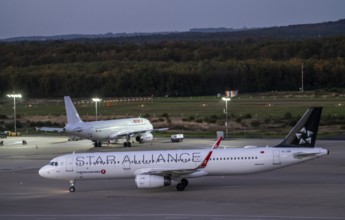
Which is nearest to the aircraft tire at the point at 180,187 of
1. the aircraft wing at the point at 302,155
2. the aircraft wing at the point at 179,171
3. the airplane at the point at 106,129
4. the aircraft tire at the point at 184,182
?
the aircraft tire at the point at 184,182

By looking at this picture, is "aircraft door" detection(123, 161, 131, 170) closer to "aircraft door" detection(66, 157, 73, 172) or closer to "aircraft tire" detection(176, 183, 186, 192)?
"aircraft tire" detection(176, 183, 186, 192)

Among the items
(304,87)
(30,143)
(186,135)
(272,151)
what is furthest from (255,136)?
(304,87)

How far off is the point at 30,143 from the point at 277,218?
59.6 metres

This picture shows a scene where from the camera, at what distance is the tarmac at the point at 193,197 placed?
1736 inches

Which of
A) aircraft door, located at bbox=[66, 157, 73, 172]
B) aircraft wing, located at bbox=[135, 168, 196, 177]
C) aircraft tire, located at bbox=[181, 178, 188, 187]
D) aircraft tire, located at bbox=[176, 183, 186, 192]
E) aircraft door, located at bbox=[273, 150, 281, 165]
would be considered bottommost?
aircraft tire, located at bbox=[176, 183, 186, 192]

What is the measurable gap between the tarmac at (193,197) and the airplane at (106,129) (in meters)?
20.3

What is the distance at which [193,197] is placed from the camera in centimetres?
5025

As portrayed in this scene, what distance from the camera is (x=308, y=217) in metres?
41.7

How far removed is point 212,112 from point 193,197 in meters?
85.6

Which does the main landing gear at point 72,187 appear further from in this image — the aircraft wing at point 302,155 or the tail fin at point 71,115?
the tail fin at point 71,115

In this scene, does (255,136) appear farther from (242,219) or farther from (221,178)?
(242,219)

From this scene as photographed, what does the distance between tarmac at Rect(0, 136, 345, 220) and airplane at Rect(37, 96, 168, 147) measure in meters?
20.3

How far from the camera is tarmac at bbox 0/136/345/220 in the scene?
44.1 metres

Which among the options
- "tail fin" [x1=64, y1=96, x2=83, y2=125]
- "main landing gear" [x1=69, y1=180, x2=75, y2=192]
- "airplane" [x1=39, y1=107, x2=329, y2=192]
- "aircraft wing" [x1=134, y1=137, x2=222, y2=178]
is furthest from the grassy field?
"main landing gear" [x1=69, y1=180, x2=75, y2=192]
